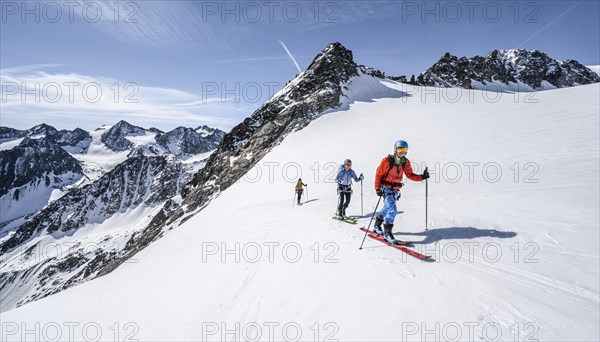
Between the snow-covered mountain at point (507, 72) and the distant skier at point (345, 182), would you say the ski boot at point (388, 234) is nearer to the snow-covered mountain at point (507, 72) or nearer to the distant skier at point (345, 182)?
the distant skier at point (345, 182)

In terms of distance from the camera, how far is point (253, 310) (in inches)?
205

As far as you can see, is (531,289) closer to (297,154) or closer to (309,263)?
(309,263)

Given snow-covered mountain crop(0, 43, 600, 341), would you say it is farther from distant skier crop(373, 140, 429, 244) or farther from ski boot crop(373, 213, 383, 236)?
distant skier crop(373, 140, 429, 244)

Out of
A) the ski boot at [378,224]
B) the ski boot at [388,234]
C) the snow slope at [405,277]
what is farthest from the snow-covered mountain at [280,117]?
the ski boot at [388,234]

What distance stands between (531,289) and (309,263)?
161 inches

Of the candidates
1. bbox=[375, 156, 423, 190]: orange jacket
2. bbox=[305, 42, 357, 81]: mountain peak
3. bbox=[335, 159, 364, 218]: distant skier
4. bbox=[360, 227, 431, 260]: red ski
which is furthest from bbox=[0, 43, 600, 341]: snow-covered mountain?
bbox=[305, 42, 357, 81]: mountain peak

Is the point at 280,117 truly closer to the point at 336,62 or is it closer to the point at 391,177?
the point at 336,62

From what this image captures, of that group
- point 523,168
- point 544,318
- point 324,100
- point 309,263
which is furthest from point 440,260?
point 324,100

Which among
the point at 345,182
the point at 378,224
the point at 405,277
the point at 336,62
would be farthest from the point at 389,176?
the point at 336,62

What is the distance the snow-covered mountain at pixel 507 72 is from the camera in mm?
118250

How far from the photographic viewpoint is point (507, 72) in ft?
455

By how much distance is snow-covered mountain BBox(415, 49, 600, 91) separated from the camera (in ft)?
388

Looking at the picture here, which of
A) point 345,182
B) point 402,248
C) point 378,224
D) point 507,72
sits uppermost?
point 507,72

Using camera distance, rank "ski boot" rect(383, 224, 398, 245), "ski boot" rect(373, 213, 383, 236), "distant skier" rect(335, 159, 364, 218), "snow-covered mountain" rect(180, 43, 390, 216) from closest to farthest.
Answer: "ski boot" rect(383, 224, 398, 245) < "ski boot" rect(373, 213, 383, 236) < "distant skier" rect(335, 159, 364, 218) < "snow-covered mountain" rect(180, 43, 390, 216)
